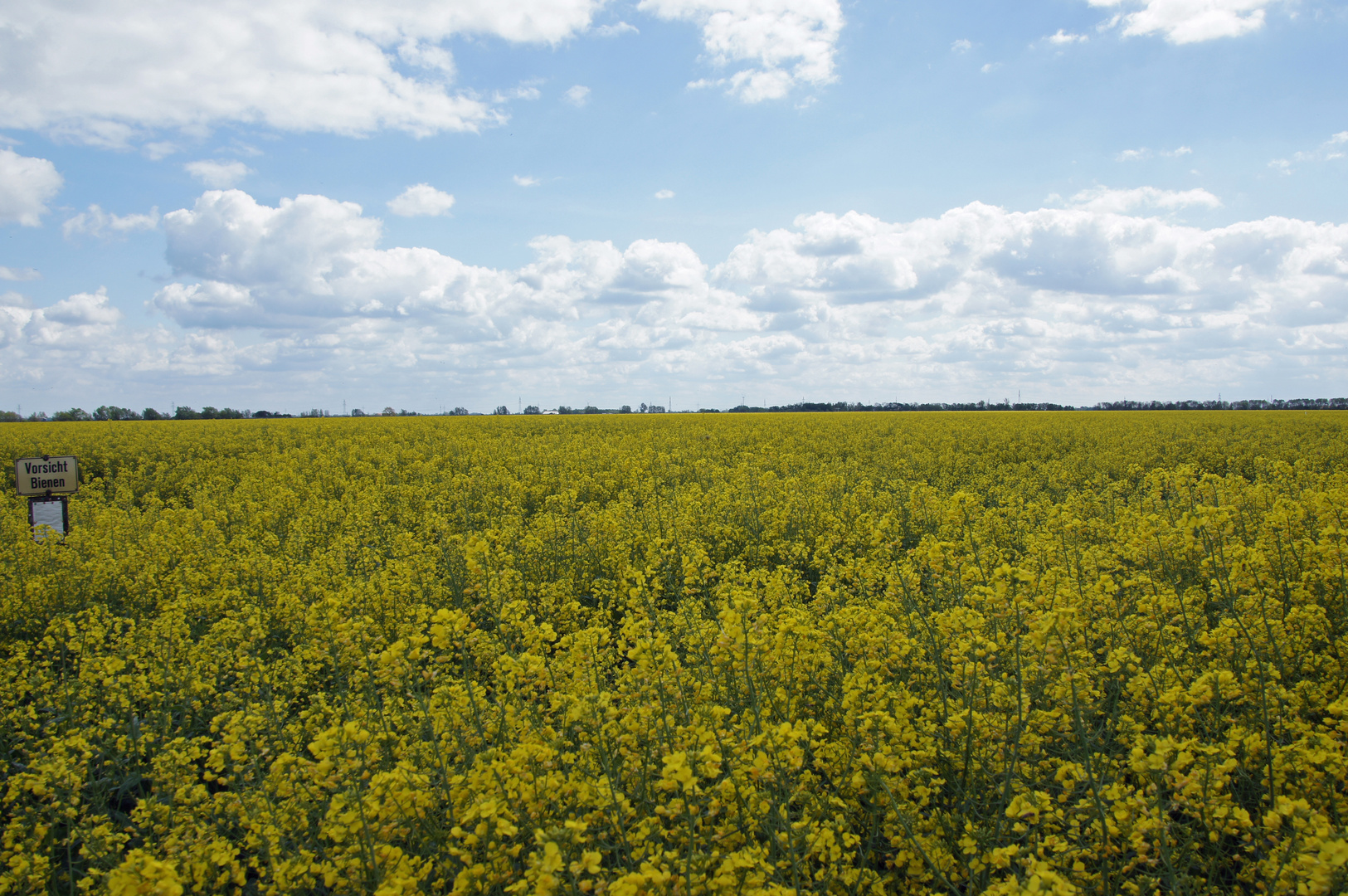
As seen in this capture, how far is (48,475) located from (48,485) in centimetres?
17

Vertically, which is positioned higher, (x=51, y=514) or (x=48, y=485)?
(x=48, y=485)

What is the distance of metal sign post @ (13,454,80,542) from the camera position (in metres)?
10.5

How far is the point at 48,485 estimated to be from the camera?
10.7 m

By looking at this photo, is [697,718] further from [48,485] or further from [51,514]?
[51,514]

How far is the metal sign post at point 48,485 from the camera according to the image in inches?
415

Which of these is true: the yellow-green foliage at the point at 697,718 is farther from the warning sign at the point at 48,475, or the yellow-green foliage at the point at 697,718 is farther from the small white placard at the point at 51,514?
the small white placard at the point at 51,514

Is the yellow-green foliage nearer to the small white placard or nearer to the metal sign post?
the metal sign post

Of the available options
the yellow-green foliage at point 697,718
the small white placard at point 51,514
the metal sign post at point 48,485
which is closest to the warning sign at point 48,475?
the metal sign post at point 48,485

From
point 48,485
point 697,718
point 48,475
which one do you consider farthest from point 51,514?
point 697,718

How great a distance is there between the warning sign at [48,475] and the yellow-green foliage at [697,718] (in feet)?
8.32

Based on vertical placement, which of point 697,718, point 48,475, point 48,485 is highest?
point 48,475

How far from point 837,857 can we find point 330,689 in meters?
4.86

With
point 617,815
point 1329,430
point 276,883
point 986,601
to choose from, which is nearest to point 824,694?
point 986,601

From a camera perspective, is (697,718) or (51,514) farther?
(51,514)
